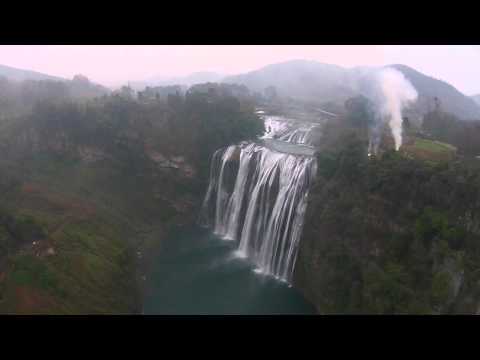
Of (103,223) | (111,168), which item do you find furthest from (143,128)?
(103,223)

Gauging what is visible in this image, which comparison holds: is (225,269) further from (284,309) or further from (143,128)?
(143,128)

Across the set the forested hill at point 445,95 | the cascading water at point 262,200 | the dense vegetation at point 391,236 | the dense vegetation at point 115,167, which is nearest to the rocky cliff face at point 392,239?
the dense vegetation at point 391,236

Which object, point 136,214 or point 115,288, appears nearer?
point 115,288

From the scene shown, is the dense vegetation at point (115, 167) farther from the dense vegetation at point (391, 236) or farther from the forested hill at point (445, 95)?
the forested hill at point (445, 95)

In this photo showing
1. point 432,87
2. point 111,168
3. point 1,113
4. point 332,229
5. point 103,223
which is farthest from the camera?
point 432,87

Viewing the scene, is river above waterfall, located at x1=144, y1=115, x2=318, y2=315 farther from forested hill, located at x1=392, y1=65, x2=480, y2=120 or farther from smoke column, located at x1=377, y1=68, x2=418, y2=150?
forested hill, located at x1=392, y1=65, x2=480, y2=120

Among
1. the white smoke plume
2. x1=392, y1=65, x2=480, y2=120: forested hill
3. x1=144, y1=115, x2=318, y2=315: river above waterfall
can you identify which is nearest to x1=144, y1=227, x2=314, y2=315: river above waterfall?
x1=144, y1=115, x2=318, y2=315: river above waterfall

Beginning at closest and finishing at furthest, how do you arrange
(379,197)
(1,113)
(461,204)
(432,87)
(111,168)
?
(461,204) → (379,197) → (111,168) → (1,113) → (432,87)
